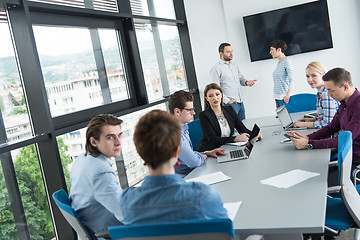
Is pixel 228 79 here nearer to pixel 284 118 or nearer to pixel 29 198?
pixel 284 118

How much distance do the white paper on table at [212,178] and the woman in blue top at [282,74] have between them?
3.51 m

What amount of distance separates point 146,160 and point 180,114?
185 cm

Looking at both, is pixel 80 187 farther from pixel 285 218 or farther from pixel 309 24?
pixel 309 24

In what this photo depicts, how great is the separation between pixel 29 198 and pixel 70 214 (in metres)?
1.21

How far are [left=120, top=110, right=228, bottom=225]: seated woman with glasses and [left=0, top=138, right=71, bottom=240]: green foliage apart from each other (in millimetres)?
1826

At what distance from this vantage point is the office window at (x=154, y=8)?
5648 mm

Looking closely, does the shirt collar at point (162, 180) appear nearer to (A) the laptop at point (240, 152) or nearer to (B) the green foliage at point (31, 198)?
(A) the laptop at point (240, 152)

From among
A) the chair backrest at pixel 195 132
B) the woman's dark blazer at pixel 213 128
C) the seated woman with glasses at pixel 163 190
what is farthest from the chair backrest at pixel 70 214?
the chair backrest at pixel 195 132

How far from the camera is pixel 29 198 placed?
3.15 metres

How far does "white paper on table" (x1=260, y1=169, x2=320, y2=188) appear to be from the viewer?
7.48 feet

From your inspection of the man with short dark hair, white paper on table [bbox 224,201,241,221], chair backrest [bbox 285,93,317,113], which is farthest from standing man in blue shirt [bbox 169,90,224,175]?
chair backrest [bbox 285,93,317,113]

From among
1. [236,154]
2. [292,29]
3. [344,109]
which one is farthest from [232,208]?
[292,29]

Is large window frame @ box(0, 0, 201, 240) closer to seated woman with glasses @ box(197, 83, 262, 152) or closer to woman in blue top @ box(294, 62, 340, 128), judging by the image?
seated woman with glasses @ box(197, 83, 262, 152)

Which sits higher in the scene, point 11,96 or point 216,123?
point 11,96
